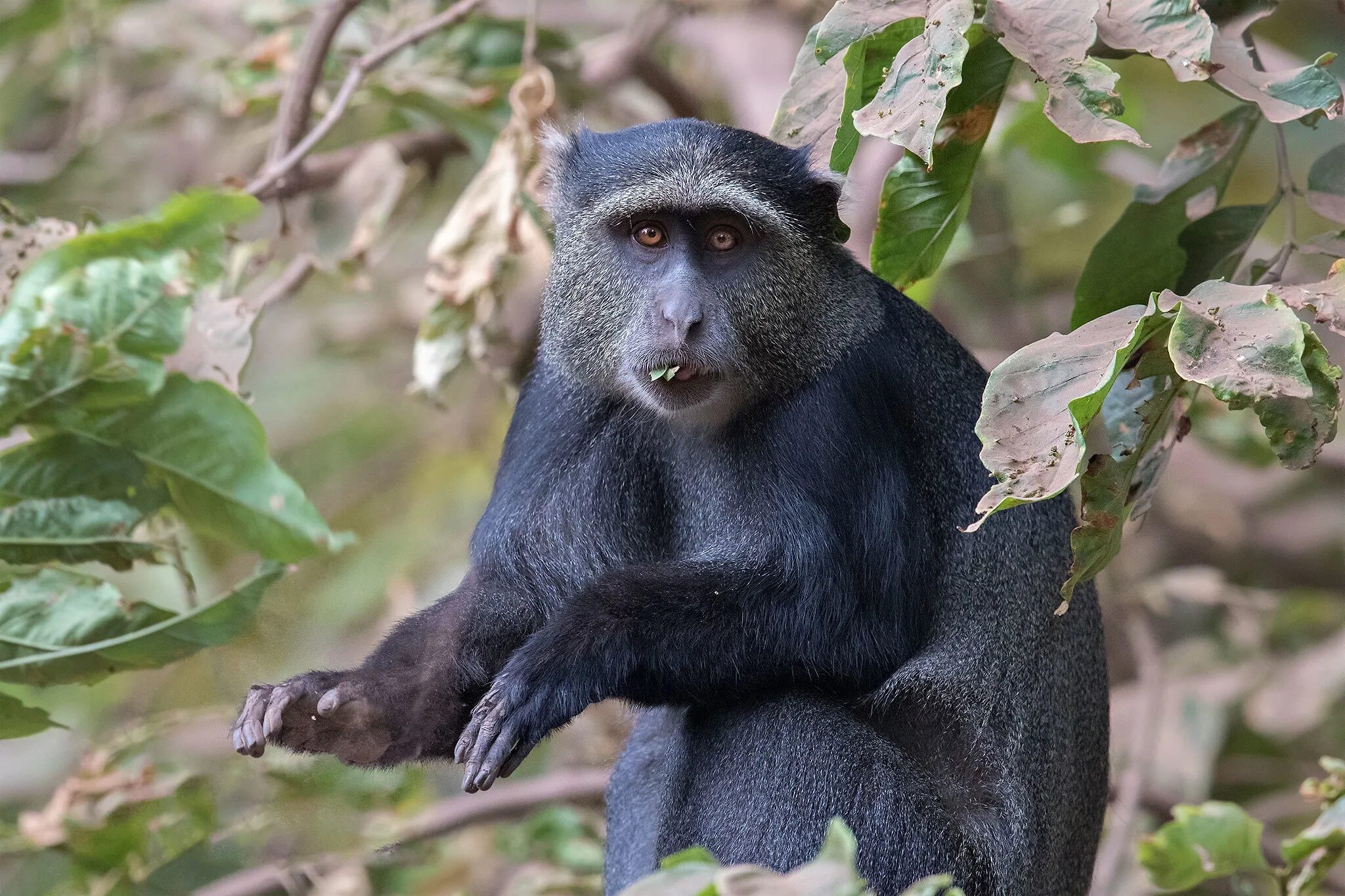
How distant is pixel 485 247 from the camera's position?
18.4 ft

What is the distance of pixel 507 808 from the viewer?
6352 mm

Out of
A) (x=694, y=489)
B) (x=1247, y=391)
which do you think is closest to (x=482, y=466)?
(x=694, y=489)

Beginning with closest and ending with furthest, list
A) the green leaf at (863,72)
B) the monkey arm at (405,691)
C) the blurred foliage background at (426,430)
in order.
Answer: the green leaf at (863,72)
the monkey arm at (405,691)
the blurred foliage background at (426,430)

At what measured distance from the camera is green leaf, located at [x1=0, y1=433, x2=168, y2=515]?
3.74 meters

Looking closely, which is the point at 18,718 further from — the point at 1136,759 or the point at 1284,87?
the point at 1136,759

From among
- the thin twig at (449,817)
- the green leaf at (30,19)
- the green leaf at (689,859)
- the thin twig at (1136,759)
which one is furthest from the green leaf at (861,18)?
the green leaf at (30,19)

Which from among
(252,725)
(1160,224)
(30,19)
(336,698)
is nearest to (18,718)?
(252,725)

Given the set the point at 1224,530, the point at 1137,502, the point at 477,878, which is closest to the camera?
the point at 1137,502

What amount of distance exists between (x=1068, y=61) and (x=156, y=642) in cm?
277

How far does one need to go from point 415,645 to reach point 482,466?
572cm

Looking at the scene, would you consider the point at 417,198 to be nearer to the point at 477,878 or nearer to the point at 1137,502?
the point at 477,878

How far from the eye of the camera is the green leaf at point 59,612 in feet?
12.5

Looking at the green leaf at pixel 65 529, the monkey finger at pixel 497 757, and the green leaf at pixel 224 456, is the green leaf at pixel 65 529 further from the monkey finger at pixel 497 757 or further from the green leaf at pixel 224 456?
the monkey finger at pixel 497 757

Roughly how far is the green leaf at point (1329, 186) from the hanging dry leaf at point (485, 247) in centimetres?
282
